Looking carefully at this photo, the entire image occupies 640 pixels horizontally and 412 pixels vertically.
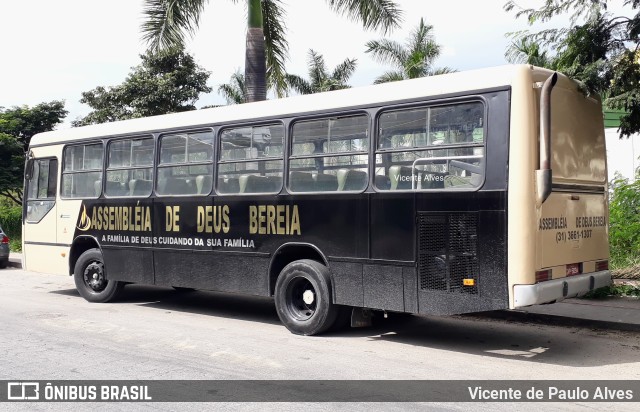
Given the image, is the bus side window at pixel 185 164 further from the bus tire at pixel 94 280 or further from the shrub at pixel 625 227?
the shrub at pixel 625 227

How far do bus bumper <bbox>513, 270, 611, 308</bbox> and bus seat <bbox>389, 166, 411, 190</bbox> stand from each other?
67.5 inches

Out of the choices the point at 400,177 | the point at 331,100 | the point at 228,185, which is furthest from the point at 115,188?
the point at 400,177

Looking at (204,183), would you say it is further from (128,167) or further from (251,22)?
(251,22)

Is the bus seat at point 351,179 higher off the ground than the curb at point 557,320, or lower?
higher

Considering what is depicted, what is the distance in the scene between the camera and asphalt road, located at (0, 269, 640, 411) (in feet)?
21.7

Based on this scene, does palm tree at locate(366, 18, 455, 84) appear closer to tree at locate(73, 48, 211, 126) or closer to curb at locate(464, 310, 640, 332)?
tree at locate(73, 48, 211, 126)

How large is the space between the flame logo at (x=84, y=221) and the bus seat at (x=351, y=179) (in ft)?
17.2

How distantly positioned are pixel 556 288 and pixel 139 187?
6466 millimetres

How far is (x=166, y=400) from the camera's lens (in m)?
5.73

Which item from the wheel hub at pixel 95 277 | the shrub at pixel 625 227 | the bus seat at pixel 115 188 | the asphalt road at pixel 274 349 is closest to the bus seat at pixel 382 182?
the asphalt road at pixel 274 349

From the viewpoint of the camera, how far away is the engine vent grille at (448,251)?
23.1ft

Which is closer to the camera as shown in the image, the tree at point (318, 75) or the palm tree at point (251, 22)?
the palm tree at point (251, 22)

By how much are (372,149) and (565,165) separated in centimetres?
218

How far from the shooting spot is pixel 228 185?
9320 millimetres
